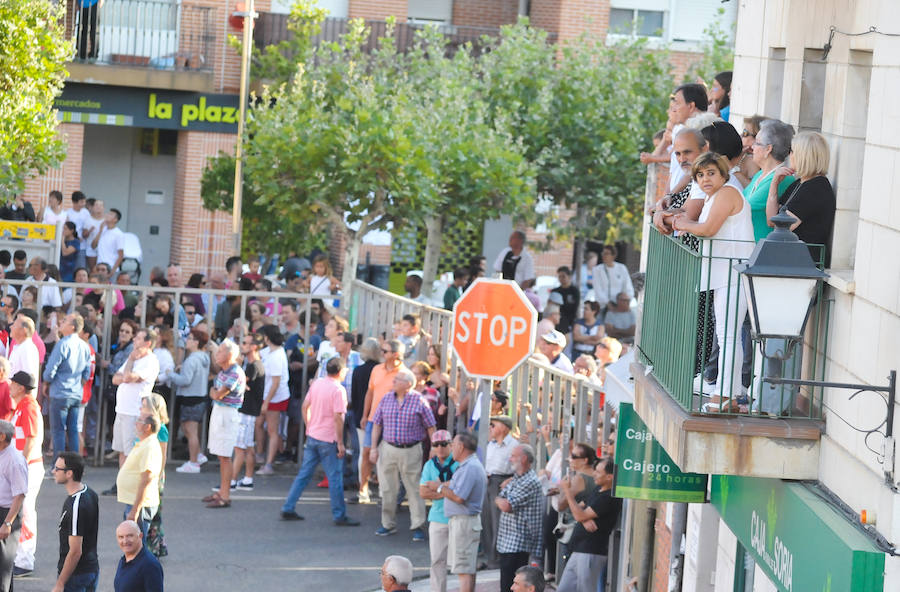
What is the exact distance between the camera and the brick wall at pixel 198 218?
29609 millimetres

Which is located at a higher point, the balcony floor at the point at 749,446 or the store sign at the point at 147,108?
the store sign at the point at 147,108

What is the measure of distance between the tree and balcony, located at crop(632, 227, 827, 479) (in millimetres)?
10489

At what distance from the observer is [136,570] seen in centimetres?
1101

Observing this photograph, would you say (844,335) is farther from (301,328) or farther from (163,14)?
(163,14)

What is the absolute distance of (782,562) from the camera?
24.0ft

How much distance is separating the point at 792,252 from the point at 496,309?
6117mm

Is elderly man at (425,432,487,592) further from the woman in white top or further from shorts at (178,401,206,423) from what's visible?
the woman in white top

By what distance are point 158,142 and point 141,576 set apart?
21136 millimetres

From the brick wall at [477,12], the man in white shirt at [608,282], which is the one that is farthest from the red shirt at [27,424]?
the brick wall at [477,12]

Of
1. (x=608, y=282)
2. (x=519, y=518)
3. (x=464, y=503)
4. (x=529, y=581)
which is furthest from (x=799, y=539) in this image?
(x=608, y=282)

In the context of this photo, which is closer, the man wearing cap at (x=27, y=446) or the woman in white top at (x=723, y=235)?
the woman in white top at (x=723, y=235)

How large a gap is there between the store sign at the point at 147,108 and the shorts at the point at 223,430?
1342cm

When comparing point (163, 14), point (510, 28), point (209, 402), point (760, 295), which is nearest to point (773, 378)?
point (760, 295)

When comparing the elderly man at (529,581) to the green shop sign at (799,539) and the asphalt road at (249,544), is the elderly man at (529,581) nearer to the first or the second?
the green shop sign at (799,539)
